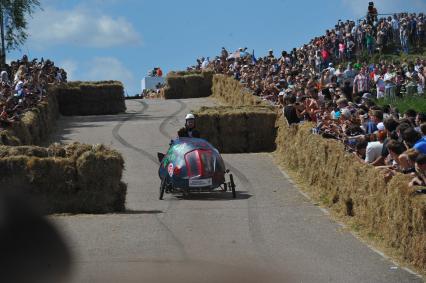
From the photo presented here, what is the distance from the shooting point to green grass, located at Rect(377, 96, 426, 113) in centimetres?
2889

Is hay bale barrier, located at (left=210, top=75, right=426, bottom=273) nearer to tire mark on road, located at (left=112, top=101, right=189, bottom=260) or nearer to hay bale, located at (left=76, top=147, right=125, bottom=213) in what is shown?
tire mark on road, located at (left=112, top=101, right=189, bottom=260)

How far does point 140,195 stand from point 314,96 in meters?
6.85

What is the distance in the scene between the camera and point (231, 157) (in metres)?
29.1

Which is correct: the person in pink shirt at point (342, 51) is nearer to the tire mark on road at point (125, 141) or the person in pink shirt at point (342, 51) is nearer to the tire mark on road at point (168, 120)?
the tire mark on road at point (168, 120)

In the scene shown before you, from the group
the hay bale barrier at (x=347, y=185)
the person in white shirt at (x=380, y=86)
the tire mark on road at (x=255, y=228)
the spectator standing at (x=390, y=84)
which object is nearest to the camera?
the hay bale barrier at (x=347, y=185)

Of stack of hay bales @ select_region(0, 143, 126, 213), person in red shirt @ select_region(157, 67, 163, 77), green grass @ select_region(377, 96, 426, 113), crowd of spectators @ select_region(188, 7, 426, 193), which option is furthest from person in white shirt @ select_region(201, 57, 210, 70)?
stack of hay bales @ select_region(0, 143, 126, 213)

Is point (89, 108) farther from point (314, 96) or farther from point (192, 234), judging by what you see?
point (192, 234)

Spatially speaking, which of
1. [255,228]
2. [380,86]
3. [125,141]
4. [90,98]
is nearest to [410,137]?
[255,228]

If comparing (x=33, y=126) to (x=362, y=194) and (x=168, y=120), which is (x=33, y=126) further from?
(x=362, y=194)

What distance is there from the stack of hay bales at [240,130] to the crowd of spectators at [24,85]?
6497 millimetres

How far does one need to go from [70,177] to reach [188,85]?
3580 centimetres

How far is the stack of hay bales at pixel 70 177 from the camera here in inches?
680

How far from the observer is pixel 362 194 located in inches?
626

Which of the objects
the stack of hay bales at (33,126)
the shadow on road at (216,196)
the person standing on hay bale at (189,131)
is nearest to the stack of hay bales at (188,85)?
the stack of hay bales at (33,126)
